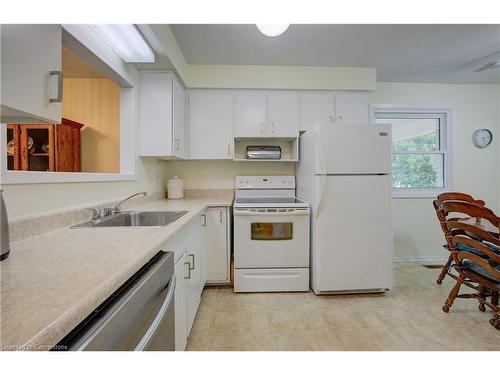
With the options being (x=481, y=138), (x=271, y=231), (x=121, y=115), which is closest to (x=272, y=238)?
(x=271, y=231)

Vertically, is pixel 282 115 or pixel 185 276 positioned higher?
pixel 282 115

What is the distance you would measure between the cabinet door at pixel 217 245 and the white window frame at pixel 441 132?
2.42 meters

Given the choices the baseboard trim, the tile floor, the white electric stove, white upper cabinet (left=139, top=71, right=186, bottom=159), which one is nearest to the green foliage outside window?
the baseboard trim

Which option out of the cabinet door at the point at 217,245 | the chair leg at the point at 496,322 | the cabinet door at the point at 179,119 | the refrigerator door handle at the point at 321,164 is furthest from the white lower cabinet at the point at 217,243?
the chair leg at the point at 496,322

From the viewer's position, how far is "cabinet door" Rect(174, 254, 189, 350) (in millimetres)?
1341

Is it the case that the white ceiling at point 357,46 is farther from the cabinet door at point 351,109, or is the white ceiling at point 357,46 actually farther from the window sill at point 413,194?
the window sill at point 413,194

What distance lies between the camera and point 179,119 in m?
2.57

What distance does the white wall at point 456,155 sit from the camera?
11.0 feet

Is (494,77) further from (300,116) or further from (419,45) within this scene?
(300,116)

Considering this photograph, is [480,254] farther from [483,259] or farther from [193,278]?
[193,278]

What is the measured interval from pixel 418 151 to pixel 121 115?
12.0ft

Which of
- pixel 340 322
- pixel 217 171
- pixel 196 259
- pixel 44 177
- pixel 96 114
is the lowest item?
pixel 340 322

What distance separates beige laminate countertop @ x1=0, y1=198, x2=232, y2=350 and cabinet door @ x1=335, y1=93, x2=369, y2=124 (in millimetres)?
2543
